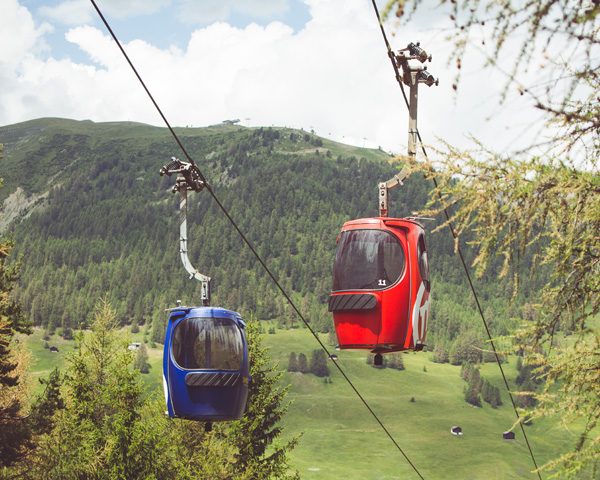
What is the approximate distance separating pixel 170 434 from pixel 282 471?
576cm

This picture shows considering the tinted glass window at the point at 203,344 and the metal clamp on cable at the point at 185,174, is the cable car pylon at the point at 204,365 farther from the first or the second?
the metal clamp on cable at the point at 185,174

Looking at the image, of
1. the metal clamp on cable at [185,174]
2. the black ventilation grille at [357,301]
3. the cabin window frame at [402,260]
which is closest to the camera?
the black ventilation grille at [357,301]

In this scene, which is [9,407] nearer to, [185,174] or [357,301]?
[185,174]

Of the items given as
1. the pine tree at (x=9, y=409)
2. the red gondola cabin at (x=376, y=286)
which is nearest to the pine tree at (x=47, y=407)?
the pine tree at (x=9, y=409)

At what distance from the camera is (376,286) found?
563 inches

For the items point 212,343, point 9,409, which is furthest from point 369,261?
point 9,409

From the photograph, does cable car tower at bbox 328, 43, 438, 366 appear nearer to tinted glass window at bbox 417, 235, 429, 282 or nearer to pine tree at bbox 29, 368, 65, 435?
tinted glass window at bbox 417, 235, 429, 282

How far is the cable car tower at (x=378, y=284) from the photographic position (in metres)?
14.2

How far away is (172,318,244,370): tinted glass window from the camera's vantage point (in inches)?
669

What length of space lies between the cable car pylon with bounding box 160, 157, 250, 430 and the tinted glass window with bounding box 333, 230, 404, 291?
11.1 feet

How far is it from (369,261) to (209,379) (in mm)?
4478

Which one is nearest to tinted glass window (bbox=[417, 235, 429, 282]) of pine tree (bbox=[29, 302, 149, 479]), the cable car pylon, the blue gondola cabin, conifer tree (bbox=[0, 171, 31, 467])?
the cable car pylon

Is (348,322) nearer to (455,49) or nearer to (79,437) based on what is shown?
(455,49)

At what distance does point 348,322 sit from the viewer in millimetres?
14188
